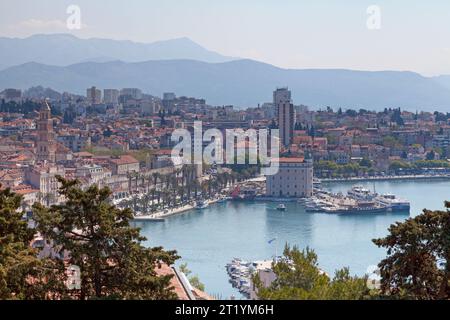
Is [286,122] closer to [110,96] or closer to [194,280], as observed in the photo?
[110,96]

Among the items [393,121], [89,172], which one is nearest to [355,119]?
[393,121]

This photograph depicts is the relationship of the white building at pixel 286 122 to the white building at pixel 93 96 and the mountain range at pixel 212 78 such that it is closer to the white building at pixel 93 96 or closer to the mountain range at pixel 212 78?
the mountain range at pixel 212 78

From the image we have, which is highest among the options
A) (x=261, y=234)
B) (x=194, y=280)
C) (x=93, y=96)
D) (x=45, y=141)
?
(x=93, y=96)

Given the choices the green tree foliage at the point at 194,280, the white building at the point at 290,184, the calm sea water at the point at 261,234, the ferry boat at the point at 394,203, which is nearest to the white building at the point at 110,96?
the white building at the point at 290,184

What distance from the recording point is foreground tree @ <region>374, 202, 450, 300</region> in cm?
200

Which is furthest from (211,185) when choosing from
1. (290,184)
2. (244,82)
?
(244,82)

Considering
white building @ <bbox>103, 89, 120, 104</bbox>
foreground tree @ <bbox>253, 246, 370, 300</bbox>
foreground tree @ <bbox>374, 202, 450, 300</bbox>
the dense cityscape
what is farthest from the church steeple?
foreground tree @ <bbox>374, 202, 450, 300</bbox>

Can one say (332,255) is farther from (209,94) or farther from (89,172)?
(209,94)

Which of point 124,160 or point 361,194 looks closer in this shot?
point 361,194

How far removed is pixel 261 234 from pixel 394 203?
9.92ft

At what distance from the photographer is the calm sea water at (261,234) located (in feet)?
23.8

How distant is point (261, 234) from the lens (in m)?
9.33

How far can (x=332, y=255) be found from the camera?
303 inches

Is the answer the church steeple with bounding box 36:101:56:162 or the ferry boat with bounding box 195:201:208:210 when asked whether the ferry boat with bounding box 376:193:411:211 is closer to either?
the ferry boat with bounding box 195:201:208:210
